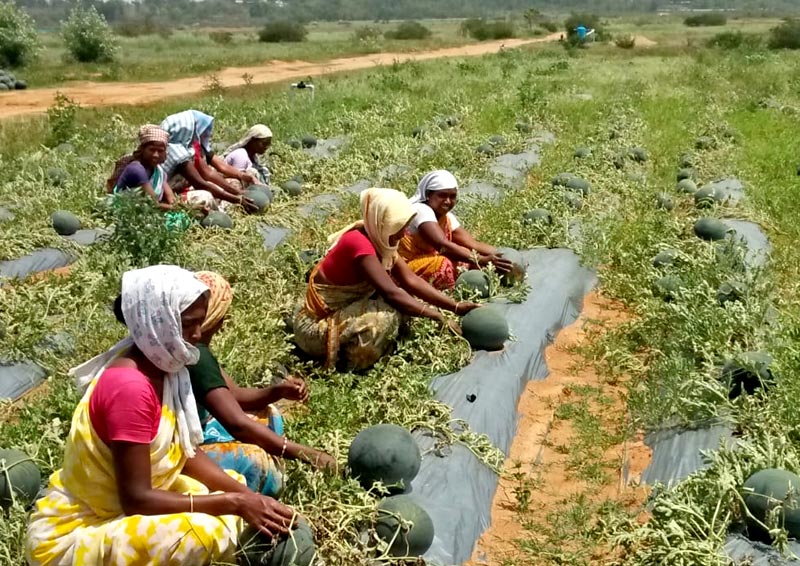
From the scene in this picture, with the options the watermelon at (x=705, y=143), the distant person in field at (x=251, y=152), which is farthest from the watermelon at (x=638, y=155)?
the distant person in field at (x=251, y=152)

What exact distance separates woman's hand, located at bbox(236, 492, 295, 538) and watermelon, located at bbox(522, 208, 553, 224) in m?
5.39

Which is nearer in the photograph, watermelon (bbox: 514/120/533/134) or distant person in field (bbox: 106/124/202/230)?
distant person in field (bbox: 106/124/202/230)

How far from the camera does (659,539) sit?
378 cm

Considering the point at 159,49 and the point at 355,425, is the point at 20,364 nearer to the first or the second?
the point at 355,425

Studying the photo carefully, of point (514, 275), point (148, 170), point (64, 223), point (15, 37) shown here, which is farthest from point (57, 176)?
point (15, 37)

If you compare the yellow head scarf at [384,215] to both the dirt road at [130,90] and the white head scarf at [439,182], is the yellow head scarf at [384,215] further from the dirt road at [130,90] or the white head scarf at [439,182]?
the dirt road at [130,90]

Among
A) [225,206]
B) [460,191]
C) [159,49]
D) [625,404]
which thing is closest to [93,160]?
[225,206]

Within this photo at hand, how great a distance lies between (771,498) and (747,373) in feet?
5.01

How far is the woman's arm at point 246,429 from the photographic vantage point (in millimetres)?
3648

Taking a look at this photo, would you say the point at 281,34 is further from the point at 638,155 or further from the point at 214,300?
the point at 214,300

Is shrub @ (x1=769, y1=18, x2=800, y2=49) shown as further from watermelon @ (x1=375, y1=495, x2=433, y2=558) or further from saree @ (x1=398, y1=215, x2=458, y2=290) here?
watermelon @ (x1=375, y1=495, x2=433, y2=558)

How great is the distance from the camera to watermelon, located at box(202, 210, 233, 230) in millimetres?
8500

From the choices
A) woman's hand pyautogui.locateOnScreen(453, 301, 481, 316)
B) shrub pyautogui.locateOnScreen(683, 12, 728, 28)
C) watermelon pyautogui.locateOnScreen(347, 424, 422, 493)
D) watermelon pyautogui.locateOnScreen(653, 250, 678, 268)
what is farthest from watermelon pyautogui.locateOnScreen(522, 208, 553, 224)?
shrub pyautogui.locateOnScreen(683, 12, 728, 28)

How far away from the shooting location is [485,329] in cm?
564
